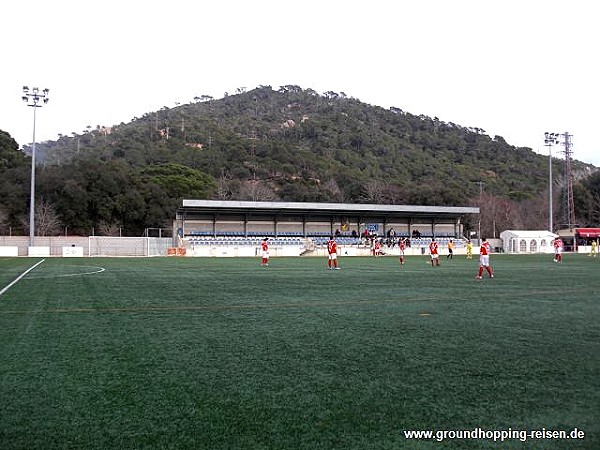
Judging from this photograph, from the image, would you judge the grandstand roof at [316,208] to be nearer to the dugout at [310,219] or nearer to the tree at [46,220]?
the dugout at [310,219]

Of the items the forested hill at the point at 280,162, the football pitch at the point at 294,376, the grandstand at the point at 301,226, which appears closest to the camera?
the football pitch at the point at 294,376

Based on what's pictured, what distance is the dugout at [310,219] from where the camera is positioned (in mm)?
51031

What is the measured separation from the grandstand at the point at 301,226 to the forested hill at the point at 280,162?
1383 cm

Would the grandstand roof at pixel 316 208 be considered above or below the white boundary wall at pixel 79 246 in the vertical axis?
above

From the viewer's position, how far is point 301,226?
55.4m

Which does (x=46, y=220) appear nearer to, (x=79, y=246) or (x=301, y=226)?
(x=79, y=246)

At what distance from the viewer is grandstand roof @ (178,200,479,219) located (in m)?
48.9

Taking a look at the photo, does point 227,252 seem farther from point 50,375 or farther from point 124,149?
point 124,149

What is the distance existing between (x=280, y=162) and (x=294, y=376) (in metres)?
84.2

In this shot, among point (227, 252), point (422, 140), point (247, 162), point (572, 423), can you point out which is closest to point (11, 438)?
point (572, 423)

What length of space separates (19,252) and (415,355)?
4542 cm

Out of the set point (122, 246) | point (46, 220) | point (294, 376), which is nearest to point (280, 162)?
point (46, 220)

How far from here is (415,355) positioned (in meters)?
5.72

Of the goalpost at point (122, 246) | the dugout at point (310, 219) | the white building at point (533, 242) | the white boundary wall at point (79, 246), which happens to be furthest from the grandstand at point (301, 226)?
the white building at point (533, 242)
